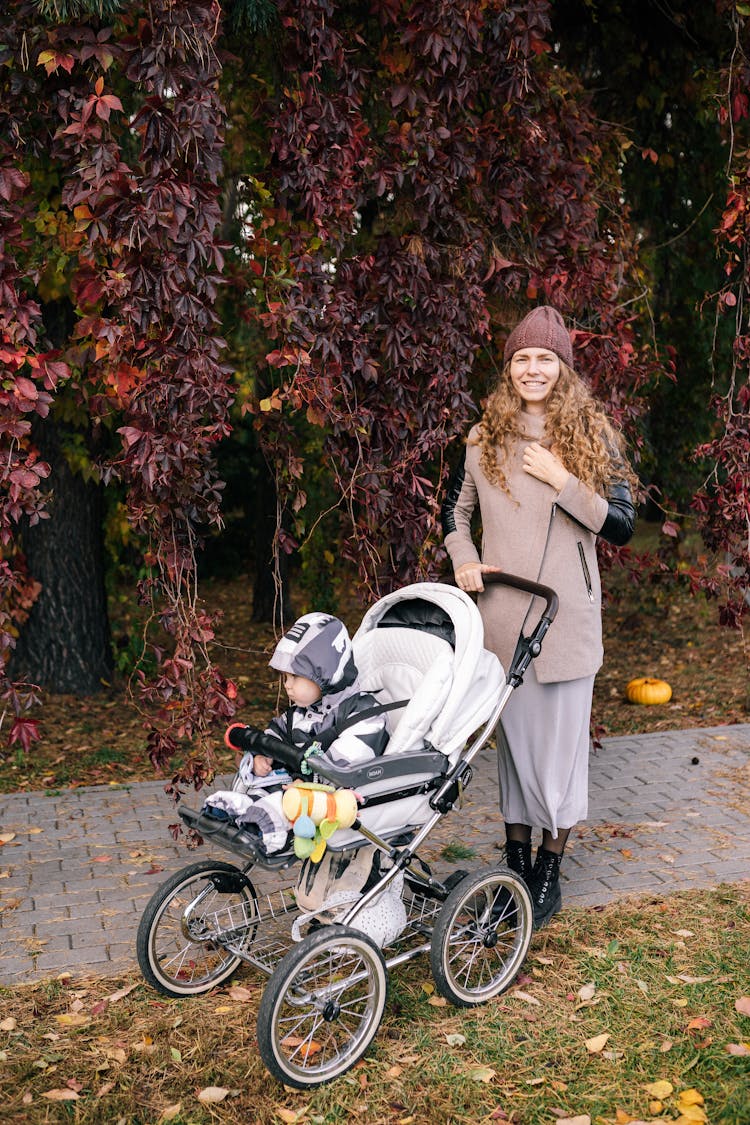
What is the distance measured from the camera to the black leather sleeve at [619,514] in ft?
12.9

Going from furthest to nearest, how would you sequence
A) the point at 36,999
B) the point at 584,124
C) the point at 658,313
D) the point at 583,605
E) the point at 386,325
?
1. the point at 658,313
2. the point at 584,124
3. the point at 386,325
4. the point at 583,605
5. the point at 36,999

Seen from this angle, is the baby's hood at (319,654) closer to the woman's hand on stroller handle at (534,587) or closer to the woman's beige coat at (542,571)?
the woman's hand on stroller handle at (534,587)

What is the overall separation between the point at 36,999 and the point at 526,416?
256cm

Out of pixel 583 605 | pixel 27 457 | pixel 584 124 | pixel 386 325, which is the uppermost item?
pixel 584 124

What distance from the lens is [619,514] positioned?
3.93 metres

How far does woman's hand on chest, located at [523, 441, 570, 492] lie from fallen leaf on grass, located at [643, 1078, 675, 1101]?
6.04 ft

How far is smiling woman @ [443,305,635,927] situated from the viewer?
3.93 meters

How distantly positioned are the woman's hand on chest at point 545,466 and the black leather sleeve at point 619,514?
0.65 ft

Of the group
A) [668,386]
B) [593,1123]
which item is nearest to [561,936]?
[593,1123]

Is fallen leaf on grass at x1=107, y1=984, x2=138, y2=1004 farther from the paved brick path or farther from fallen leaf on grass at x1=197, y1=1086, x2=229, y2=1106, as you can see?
fallen leaf on grass at x1=197, y1=1086, x2=229, y2=1106

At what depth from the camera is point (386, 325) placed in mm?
4770

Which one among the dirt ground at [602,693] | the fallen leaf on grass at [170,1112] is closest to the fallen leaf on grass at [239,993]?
the fallen leaf on grass at [170,1112]

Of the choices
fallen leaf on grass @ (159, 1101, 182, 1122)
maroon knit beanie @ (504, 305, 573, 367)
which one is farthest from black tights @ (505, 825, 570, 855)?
maroon knit beanie @ (504, 305, 573, 367)

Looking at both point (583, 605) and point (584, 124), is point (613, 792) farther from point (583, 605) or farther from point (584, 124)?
point (584, 124)
